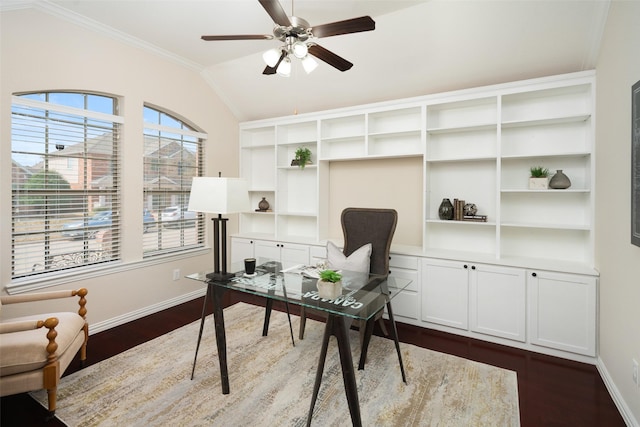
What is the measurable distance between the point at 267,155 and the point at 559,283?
391 centimetres

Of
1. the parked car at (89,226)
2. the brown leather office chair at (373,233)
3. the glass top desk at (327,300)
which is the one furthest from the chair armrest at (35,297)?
the brown leather office chair at (373,233)

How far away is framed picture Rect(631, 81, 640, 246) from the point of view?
1719 millimetres

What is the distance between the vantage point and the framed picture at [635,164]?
5.64ft

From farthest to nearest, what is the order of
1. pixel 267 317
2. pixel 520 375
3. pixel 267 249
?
pixel 267 249 < pixel 267 317 < pixel 520 375

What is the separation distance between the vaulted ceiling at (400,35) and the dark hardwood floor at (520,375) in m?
2.56

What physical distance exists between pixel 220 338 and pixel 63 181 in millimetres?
2190

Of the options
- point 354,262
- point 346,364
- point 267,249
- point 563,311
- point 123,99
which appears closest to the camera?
point 346,364

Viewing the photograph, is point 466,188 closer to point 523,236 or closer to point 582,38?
point 523,236

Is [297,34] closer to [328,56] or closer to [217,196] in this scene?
[328,56]

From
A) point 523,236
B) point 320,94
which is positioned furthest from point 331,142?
point 523,236

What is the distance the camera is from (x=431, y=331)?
318 centimetres

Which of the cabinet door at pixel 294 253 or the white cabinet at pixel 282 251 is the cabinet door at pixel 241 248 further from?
the cabinet door at pixel 294 253

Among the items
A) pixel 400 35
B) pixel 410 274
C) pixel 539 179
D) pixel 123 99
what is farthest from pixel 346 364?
pixel 123 99

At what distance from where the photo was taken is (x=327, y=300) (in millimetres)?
1880
